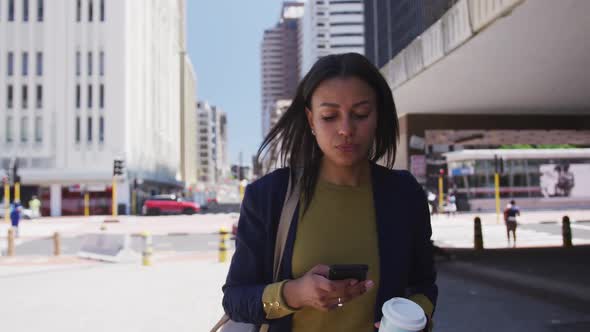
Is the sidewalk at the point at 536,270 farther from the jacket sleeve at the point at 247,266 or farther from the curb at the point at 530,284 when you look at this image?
the jacket sleeve at the point at 247,266

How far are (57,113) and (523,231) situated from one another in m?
41.2

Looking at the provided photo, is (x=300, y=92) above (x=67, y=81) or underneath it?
underneath

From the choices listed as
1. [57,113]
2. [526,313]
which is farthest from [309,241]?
[57,113]

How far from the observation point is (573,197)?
38.2m

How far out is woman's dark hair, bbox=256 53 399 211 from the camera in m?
1.63

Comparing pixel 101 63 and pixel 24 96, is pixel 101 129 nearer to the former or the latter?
pixel 101 63

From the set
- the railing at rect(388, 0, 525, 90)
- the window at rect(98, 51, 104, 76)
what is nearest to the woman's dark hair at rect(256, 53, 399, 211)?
the railing at rect(388, 0, 525, 90)

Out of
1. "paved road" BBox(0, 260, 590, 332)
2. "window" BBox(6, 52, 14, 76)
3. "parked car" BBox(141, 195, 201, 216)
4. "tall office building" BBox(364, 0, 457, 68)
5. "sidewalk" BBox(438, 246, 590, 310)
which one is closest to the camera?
"paved road" BBox(0, 260, 590, 332)

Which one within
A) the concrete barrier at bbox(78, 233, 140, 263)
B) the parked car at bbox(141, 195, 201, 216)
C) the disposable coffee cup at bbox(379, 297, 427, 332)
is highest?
the disposable coffee cup at bbox(379, 297, 427, 332)

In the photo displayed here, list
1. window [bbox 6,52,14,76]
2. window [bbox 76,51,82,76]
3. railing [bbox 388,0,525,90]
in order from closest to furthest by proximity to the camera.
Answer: railing [bbox 388,0,525,90] < window [bbox 6,52,14,76] < window [bbox 76,51,82,76]

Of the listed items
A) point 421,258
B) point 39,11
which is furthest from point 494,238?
point 39,11

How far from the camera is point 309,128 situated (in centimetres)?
184

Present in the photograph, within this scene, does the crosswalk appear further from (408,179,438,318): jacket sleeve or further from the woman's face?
the woman's face

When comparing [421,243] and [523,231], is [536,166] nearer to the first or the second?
[523,231]
